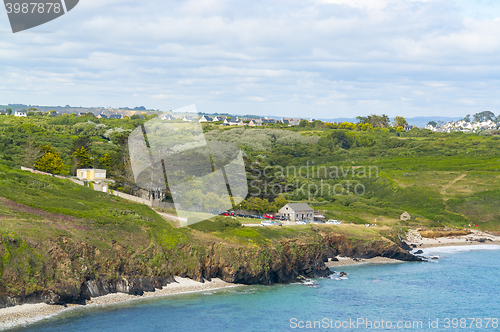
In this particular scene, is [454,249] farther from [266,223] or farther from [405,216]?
[266,223]

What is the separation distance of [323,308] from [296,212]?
106ft

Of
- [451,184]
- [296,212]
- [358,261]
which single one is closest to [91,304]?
[358,261]

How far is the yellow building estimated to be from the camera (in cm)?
7912

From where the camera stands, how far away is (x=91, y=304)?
132 feet

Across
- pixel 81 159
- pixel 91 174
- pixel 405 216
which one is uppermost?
pixel 81 159

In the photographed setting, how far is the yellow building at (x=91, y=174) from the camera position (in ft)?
260

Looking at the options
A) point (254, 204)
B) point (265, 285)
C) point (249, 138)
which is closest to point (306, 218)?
point (254, 204)

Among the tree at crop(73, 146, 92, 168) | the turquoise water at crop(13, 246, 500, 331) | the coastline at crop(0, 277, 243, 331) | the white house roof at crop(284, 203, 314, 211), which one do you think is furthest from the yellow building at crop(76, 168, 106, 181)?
the turquoise water at crop(13, 246, 500, 331)

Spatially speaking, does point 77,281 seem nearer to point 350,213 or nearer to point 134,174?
point 134,174

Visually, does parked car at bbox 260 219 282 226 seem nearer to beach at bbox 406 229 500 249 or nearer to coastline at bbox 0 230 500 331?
coastline at bbox 0 230 500 331

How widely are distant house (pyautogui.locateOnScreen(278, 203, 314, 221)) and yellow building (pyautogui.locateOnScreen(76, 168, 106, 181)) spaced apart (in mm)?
30835

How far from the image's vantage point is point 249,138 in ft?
505

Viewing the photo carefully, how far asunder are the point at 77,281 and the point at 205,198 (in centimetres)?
2976

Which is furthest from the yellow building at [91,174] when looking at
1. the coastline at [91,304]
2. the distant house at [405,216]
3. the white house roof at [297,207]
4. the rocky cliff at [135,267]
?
the distant house at [405,216]
